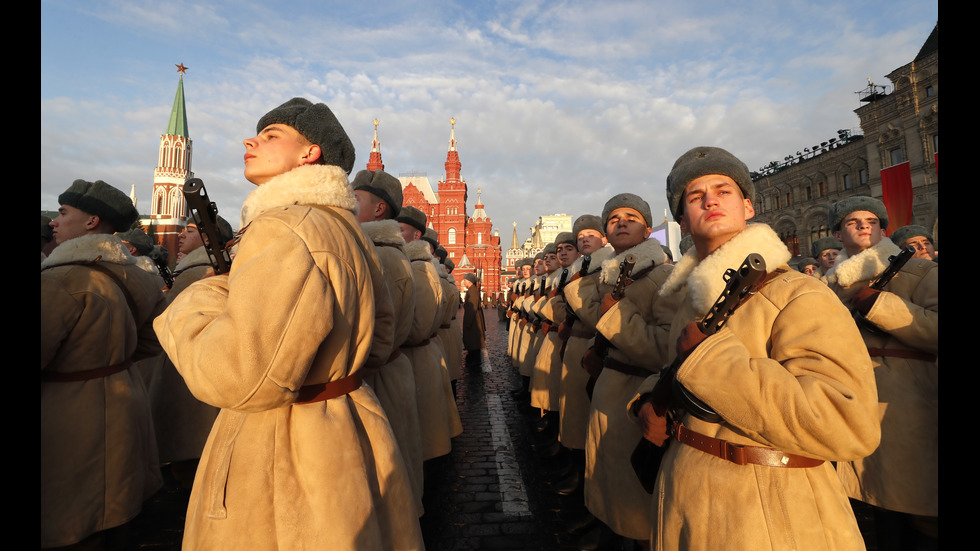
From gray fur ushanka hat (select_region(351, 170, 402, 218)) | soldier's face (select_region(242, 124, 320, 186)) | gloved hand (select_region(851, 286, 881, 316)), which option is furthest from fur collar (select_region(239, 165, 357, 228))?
gloved hand (select_region(851, 286, 881, 316))

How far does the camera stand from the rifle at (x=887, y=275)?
3205 mm

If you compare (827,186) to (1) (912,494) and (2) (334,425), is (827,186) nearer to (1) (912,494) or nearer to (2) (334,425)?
(1) (912,494)

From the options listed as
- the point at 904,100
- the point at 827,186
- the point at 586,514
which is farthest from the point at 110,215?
the point at 827,186

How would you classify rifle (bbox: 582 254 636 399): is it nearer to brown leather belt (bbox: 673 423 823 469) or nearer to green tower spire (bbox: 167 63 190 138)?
brown leather belt (bbox: 673 423 823 469)

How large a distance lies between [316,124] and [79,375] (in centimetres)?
233

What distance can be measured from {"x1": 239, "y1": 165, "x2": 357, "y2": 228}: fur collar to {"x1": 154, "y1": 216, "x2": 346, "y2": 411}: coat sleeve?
0.30 m

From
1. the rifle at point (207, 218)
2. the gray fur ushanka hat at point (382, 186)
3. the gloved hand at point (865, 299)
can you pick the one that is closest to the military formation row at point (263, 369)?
the rifle at point (207, 218)

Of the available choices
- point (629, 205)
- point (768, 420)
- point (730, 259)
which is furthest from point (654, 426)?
point (629, 205)

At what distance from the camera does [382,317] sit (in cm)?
233

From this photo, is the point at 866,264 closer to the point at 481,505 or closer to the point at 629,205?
the point at 629,205

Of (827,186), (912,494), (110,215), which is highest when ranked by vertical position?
(827,186)

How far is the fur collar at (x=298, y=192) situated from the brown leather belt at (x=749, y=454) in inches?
68.6

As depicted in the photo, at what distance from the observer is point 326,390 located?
1.72 meters
